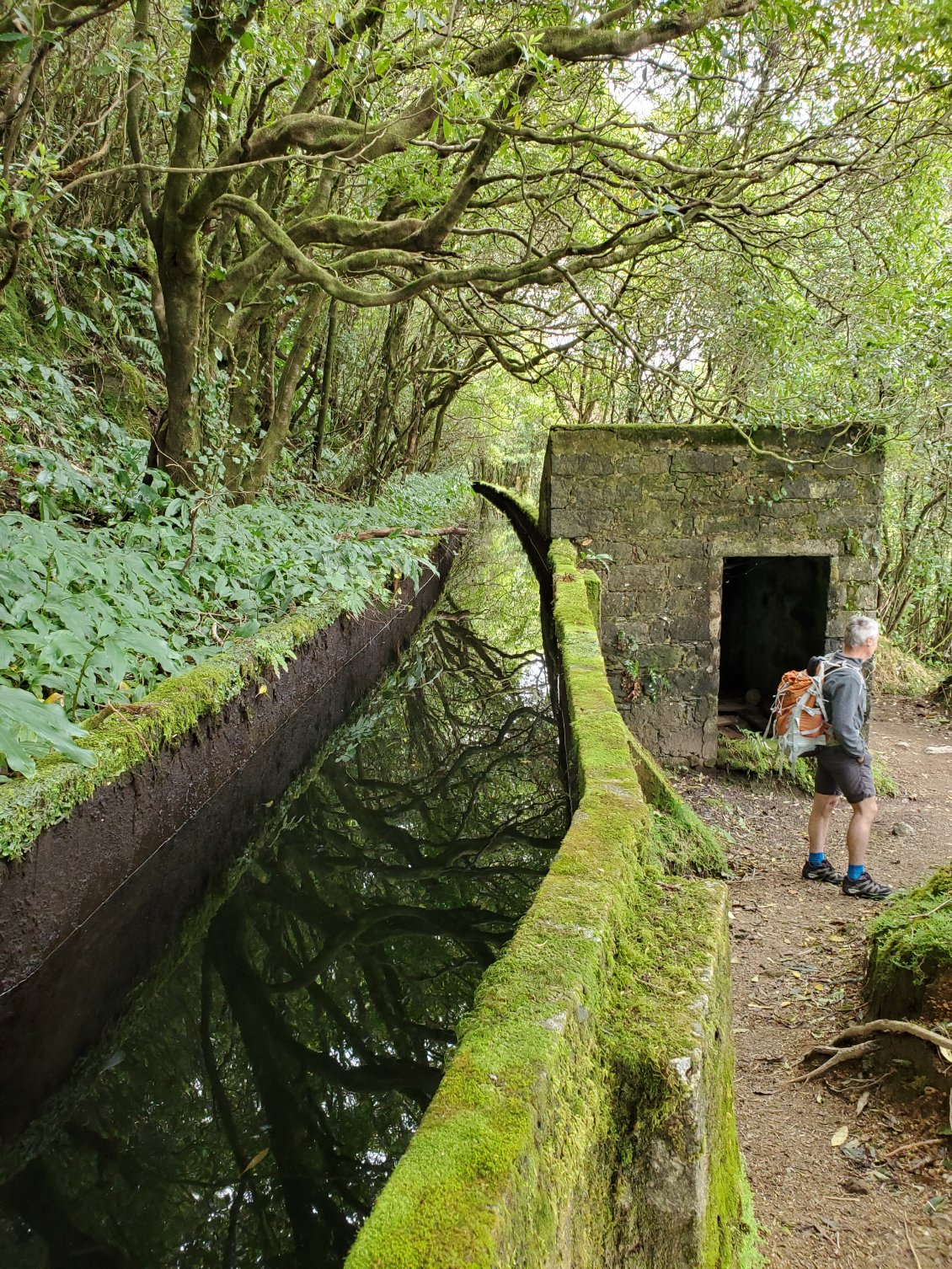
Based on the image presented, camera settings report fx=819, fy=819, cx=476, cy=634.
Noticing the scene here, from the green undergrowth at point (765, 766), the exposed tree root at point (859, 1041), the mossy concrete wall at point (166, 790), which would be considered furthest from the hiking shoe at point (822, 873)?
the mossy concrete wall at point (166, 790)

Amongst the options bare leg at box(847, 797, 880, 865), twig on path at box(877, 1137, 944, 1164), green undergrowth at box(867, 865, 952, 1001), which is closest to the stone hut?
bare leg at box(847, 797, 880, 865)

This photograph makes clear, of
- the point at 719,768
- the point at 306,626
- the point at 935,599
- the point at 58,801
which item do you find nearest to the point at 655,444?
the point at 719,768

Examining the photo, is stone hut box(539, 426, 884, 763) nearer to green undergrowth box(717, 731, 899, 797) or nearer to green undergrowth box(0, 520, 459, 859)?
green undergrowth box(717, 731, 899, 797)

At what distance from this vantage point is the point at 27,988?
3297mm

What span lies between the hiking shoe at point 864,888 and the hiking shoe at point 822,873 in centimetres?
17

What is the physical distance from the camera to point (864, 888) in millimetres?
5391

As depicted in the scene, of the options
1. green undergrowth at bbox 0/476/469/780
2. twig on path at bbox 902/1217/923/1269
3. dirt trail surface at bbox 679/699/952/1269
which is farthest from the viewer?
green undergrowth at bbox 0/476/469/780

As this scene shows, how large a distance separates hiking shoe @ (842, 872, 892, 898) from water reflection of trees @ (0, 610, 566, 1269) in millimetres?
2000

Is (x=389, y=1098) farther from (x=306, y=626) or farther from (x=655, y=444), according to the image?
(x=655, y=444)

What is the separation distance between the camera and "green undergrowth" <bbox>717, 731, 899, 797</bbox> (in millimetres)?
8078

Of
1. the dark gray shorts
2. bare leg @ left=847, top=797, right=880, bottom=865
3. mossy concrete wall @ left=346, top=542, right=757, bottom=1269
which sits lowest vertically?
bare leg @ left=847, top=797, right=880, bottom=865

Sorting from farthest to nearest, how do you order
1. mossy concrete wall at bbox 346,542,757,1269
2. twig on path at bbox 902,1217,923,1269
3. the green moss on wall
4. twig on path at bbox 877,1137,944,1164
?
1. the green moss on wall
2. twig on path at bbox 877,1137,944,1164
3. twig on path at bbox 902,1217,923,1269
4. mossy concrete wall at bbox 346,542,757,1269

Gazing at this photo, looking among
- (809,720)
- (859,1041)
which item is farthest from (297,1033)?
(809,720)

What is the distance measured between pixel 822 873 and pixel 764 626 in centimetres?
453
